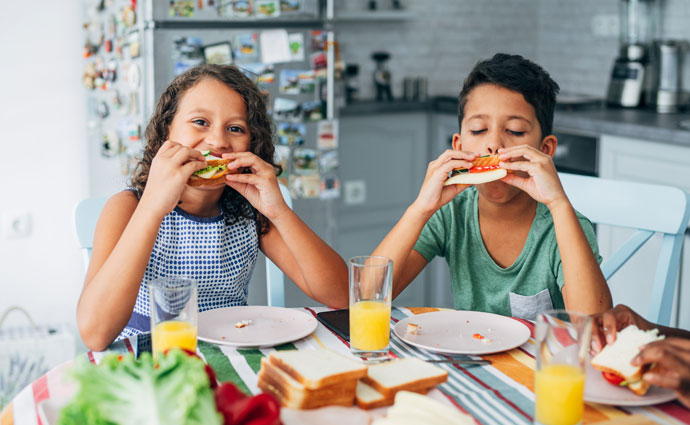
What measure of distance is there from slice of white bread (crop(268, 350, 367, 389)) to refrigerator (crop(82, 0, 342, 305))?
4.54 ft

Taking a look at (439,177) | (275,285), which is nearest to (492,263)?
(439,177)

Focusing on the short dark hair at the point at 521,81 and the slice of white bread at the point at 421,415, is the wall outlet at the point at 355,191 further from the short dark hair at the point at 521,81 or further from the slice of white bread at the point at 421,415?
the slice of white bread at the point at 421,415

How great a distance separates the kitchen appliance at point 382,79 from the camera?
139 inches

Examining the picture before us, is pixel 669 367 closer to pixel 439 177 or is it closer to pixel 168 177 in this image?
pixel 439 177

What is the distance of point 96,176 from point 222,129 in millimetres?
1564

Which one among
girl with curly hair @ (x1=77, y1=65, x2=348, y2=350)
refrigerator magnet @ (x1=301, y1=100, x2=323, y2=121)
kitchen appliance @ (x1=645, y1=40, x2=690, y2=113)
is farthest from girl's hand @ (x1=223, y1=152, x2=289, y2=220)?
kitchen appliance @ (x1=645, y1=40, x2=690, y2=113)

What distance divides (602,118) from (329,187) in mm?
1042

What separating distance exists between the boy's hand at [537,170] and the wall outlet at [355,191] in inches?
75.2

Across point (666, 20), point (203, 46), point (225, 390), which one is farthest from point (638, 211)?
point (666, 20)

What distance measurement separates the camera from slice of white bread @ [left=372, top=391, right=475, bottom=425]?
82cm

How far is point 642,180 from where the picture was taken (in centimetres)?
264

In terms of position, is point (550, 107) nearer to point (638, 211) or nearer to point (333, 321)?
point (638, 211)

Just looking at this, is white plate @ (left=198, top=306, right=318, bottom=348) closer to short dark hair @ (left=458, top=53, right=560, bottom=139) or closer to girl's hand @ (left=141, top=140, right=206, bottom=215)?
girl's hand @ (left=141, top=140, right=206, bottom=215)

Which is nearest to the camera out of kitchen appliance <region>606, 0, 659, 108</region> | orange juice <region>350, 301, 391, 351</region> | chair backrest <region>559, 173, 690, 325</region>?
orange juice <region>350, 301, 391, 351</region>
